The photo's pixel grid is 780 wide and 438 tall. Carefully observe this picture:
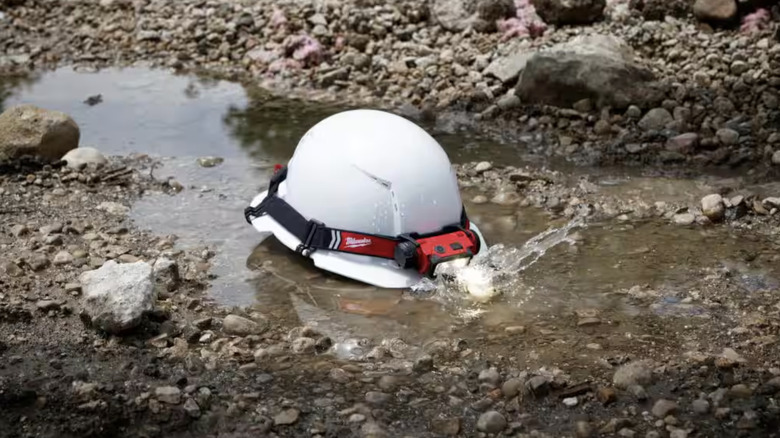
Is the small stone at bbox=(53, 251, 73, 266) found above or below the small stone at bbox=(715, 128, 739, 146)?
above

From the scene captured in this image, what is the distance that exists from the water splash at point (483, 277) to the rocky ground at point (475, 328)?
1.47 ft

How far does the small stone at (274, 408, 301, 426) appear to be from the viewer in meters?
4.25

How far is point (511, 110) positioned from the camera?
30.5ft

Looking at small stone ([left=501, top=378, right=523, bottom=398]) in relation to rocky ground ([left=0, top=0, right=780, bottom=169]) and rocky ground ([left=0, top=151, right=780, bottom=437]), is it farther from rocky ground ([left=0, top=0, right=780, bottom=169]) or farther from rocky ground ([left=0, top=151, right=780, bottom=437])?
rocky ground ([left=0, top=0, right=780, bottom=169])

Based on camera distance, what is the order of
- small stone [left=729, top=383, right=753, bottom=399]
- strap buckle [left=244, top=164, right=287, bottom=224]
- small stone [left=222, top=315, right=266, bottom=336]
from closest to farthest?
small stone [left=729, top=383, right=753, bottom=399] < small stone [left=222, top=315, right=266, bottom=336] < strap buckle [left=244, top=164, right=287, bottom=224]

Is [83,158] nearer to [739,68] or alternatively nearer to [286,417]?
[286,417]

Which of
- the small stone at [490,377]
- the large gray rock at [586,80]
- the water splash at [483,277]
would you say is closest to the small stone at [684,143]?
the large gray rock at [586,80]

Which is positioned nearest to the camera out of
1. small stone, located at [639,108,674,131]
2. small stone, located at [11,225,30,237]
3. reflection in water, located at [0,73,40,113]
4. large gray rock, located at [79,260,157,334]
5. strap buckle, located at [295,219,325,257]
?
large gray rock, located at [79,260,157,334]

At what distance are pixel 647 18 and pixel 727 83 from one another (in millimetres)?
1838

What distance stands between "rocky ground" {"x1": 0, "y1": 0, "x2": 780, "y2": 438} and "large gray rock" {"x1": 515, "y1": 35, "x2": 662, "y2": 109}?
21 millimetres

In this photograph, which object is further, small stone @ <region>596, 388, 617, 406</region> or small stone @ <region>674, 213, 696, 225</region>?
small stone @ <region>674, 213, 696, 225</region>

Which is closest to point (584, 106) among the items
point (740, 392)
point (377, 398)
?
point (740, 392)

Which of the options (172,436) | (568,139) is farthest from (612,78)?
(172,436)

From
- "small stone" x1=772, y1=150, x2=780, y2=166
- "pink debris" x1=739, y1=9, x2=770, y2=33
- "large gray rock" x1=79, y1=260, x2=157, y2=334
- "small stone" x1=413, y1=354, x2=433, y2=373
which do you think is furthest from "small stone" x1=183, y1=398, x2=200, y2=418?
"pink debris" x1=739, y1=9, x2=770, y2=33
